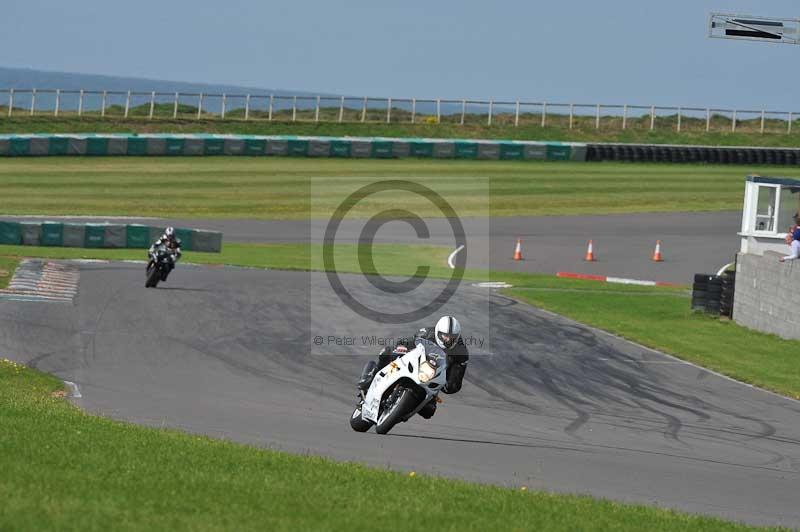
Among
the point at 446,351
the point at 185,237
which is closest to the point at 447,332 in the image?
the point at 446,351

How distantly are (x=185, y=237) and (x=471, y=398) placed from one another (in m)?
23.6

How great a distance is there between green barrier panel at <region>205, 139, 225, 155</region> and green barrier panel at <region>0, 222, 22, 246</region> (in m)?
25.2

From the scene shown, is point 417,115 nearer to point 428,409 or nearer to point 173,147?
point 173,147

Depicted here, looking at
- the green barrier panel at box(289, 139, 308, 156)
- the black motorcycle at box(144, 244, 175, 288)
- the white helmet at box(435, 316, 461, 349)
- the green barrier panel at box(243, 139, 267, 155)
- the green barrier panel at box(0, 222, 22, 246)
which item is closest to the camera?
the white helmet at box(435, 316, 461, 349)

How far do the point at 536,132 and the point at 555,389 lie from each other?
58.1 meters

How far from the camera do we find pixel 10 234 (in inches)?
1577

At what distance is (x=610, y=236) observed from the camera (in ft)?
159

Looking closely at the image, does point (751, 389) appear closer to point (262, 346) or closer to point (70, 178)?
point (262, 346)

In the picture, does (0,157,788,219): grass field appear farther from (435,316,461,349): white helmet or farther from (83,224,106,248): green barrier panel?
(435,316,461,349): white helmet

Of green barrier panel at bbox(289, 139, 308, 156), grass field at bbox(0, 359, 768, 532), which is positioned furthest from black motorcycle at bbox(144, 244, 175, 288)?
green barrier panel at bbox(289, 139, 308, 156)

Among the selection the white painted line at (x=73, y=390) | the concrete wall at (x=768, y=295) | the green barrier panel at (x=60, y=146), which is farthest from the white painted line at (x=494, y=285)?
the green barrier panel at (x=60, y=146)

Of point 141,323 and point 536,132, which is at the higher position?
point 536,132

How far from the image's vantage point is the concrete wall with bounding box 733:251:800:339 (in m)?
26.1

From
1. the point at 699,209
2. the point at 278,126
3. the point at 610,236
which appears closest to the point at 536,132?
the point at 278,126
